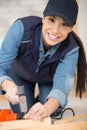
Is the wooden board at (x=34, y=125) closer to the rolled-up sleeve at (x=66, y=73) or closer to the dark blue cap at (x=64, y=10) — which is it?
the rolled-up sleeve at (x=66, y=73)

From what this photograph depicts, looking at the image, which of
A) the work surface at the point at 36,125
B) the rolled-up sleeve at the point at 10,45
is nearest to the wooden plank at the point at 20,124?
the work surface at the point at 36,125

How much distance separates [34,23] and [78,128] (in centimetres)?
25

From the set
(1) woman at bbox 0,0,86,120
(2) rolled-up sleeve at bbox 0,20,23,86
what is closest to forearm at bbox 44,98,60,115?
(1) woman at bbox 0,0,86,120

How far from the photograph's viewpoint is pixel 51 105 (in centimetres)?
65

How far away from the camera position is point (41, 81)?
0.81 m

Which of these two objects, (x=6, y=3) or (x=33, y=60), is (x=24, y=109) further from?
(x=6, y=3)

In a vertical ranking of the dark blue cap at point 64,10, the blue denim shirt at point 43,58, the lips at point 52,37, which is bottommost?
the blue denim shirt at point 43,58

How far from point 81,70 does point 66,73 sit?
4 centimetres

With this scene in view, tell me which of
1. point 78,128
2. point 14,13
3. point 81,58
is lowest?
point 78,128

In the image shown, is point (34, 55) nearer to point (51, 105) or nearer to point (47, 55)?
point (47, 55)

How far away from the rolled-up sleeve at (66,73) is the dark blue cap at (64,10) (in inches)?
3.7

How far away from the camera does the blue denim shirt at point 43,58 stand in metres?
0.70

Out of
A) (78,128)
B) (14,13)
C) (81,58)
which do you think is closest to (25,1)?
(14,13)

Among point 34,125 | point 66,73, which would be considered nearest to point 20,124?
point 34,125
